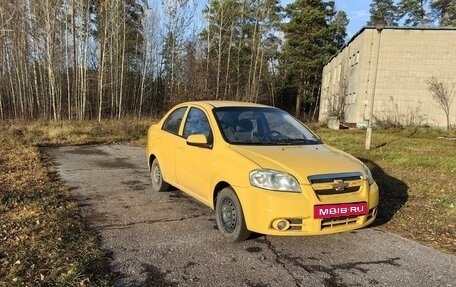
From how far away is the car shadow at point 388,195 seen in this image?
6.13 m

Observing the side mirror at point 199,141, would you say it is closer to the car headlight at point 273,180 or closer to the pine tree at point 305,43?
the car headlight at point 273,180

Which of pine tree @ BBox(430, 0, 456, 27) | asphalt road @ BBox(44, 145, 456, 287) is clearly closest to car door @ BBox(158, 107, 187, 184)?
asphalt road @ BBox(44, 145, 456, 287)

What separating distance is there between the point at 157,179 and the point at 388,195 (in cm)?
395

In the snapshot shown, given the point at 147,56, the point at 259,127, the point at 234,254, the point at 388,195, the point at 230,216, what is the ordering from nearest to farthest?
the point at 234,254
the point at 230,216
the point at 259,127
the point at 388,195
the point at 147,56

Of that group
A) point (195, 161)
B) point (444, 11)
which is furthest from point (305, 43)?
point (195, 161)

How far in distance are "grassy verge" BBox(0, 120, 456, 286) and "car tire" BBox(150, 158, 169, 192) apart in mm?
1422

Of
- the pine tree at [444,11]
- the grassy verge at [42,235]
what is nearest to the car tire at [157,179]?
the grassy verge at [42,235]

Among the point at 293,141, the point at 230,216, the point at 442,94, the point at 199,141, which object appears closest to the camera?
the point at 230,216

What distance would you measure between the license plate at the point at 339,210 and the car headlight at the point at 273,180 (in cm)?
30

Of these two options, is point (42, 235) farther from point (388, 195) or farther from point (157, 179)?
point (388, 195)

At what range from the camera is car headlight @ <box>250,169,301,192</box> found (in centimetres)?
447

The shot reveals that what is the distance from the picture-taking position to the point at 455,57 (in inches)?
906

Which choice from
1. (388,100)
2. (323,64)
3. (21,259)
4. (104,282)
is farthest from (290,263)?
(323,64)

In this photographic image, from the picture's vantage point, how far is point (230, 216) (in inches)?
194
